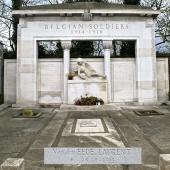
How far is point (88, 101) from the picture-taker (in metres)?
20.6

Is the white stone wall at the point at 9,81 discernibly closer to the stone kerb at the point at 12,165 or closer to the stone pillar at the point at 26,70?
the stone pillar at the point at 26,70

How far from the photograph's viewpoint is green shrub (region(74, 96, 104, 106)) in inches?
811

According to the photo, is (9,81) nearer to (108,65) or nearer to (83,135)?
(108,65)

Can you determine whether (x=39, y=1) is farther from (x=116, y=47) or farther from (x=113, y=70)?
(x=113, y=70)

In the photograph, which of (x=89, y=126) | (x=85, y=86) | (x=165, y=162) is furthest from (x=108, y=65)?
(x=165, y=162)

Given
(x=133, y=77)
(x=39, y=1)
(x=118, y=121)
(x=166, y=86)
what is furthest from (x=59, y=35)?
(x=39, y=1)

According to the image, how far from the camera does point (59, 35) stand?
867 inches

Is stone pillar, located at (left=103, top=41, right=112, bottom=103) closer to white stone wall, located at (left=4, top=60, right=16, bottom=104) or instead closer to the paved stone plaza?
white stone wall, located at (left=4, top=60, right=16, bottom=104)

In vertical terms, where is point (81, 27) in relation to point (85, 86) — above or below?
above

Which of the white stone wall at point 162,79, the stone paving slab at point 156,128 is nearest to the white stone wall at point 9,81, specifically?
the stone paving slab at point 156,128

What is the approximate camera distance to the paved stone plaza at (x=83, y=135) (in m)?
8.34

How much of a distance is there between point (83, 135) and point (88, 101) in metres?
9.55

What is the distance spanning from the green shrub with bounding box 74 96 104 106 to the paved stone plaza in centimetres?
466

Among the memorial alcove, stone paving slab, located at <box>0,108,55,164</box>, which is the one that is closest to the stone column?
the memorial alcove
